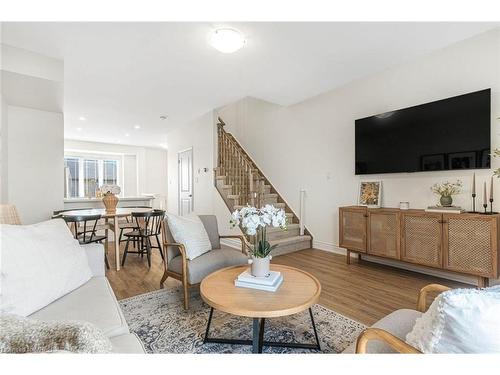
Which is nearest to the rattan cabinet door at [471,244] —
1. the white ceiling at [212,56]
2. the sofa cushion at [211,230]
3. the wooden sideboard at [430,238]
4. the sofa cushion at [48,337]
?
the wooden sideboard at [430,238]

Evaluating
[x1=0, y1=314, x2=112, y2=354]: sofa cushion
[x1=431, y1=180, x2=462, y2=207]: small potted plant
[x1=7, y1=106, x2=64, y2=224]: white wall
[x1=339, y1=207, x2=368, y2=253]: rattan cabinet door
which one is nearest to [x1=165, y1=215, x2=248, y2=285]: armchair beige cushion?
[x1=0, y1=314, x2=112, y2=354]: sofa cushion

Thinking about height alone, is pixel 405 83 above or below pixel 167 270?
above

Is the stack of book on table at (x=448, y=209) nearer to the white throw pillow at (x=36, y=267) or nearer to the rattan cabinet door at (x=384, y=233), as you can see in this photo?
the rattan cabinet door at (x=384, y=233)

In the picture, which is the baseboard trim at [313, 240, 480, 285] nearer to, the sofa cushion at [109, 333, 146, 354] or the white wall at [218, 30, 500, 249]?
the white wall at [218, 30, 500, 249]

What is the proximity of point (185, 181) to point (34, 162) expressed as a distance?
304 cm

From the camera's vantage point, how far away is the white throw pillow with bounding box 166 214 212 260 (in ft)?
8.07

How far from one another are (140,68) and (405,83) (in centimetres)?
345

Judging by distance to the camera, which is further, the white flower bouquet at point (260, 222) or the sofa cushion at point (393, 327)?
the white flower bouquet at point (260, 222)

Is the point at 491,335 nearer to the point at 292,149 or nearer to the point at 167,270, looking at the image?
the point at 167,270

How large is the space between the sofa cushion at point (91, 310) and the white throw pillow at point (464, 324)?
1329mm

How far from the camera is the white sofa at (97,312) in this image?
116 centimetres

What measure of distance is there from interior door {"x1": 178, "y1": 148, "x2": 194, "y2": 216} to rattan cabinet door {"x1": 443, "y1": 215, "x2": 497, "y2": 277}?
483cm
